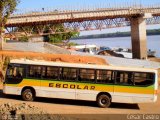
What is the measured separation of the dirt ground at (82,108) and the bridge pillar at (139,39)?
56371 millimetres

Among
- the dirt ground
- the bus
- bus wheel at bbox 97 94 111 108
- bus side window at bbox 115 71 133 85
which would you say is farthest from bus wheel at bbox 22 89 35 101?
A: bus side window at bbox 115 71 133 85

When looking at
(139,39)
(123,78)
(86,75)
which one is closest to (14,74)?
(86,75)

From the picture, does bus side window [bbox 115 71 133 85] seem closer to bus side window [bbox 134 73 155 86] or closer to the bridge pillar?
bus side window [bbox 134 73 155 86]

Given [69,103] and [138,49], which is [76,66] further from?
[138,49]

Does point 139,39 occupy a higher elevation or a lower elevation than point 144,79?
higher

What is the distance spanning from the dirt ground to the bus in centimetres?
48

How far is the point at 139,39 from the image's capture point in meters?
80.4

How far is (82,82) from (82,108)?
1.52m

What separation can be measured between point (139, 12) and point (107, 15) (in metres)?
7.56

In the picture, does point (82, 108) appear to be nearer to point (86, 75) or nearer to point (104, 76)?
point (86, 75)

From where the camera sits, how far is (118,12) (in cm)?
7981

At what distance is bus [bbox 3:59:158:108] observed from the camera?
21609 mm

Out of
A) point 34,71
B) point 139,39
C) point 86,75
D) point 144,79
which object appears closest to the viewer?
point 144,79

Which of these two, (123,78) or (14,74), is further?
(14,74)
